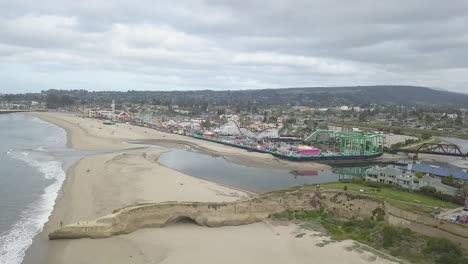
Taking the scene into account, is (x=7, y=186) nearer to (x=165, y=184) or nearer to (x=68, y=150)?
(x=165, y=184)

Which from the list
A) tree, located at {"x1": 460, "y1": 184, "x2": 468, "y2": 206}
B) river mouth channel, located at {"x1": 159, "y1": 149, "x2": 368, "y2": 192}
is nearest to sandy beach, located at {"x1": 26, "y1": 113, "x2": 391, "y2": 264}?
river mouth channel, located at {"x1": 159, "y1": 149, "x2": 368, "y2": 192}

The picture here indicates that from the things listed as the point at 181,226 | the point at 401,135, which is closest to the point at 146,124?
the point at 401,135

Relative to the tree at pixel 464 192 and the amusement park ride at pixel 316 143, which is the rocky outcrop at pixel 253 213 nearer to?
the tree at pixel 464 192

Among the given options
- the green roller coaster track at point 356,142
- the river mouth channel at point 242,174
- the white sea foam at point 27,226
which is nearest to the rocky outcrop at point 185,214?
the white sea foam at point 27,226

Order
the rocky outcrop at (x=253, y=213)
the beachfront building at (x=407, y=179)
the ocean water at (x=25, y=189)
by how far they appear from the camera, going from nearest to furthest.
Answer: the rocky outcrop at (x=253, y=213) < the ocean water at (x=25, y=189) < the beachfront building at (x=407, y=179)

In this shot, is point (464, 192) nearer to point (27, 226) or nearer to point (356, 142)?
point (27, 226)
